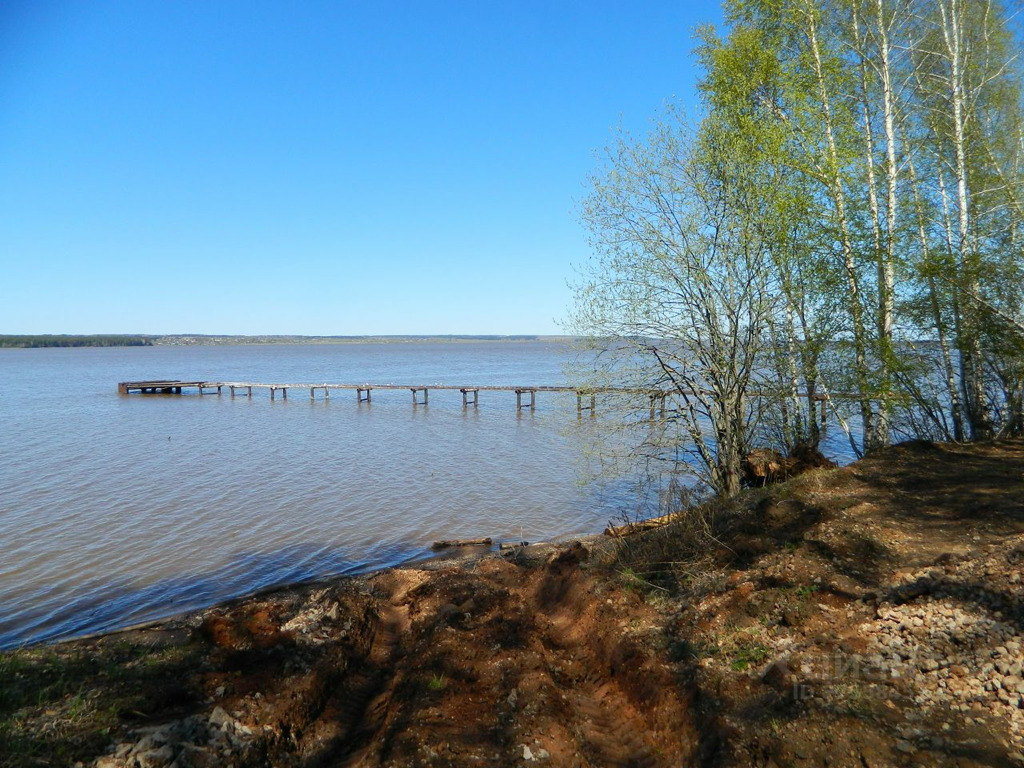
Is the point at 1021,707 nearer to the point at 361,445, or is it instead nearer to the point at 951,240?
the point at 951,240

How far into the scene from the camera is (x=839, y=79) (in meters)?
12.2

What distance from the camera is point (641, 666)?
5.91 metres

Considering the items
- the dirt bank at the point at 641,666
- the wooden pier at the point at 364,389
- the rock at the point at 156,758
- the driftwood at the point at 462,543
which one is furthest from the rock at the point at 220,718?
the wooden pier at the point at 364,389

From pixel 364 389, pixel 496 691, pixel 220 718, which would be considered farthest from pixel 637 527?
pixel 364 389

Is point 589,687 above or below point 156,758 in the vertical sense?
below

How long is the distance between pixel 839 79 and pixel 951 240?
3.71 m

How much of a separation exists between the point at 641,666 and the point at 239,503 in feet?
46.6

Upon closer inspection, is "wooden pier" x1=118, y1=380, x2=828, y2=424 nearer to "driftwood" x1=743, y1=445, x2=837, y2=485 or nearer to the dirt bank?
"driftwood" x1=743, y1=445, x2=837, y2=485

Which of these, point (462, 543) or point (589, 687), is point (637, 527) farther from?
point (589, 687)

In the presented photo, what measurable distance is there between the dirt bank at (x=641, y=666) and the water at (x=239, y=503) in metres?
3.40

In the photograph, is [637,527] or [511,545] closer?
[637,527]

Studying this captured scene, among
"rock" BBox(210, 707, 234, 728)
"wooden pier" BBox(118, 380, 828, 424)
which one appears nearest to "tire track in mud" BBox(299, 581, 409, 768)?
"rock" BBox(210, 707, 234, 728)

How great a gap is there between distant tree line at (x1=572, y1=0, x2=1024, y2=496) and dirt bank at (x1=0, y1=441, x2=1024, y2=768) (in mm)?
3354

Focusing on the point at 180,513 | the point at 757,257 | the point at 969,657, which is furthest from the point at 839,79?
the point at 180,513
